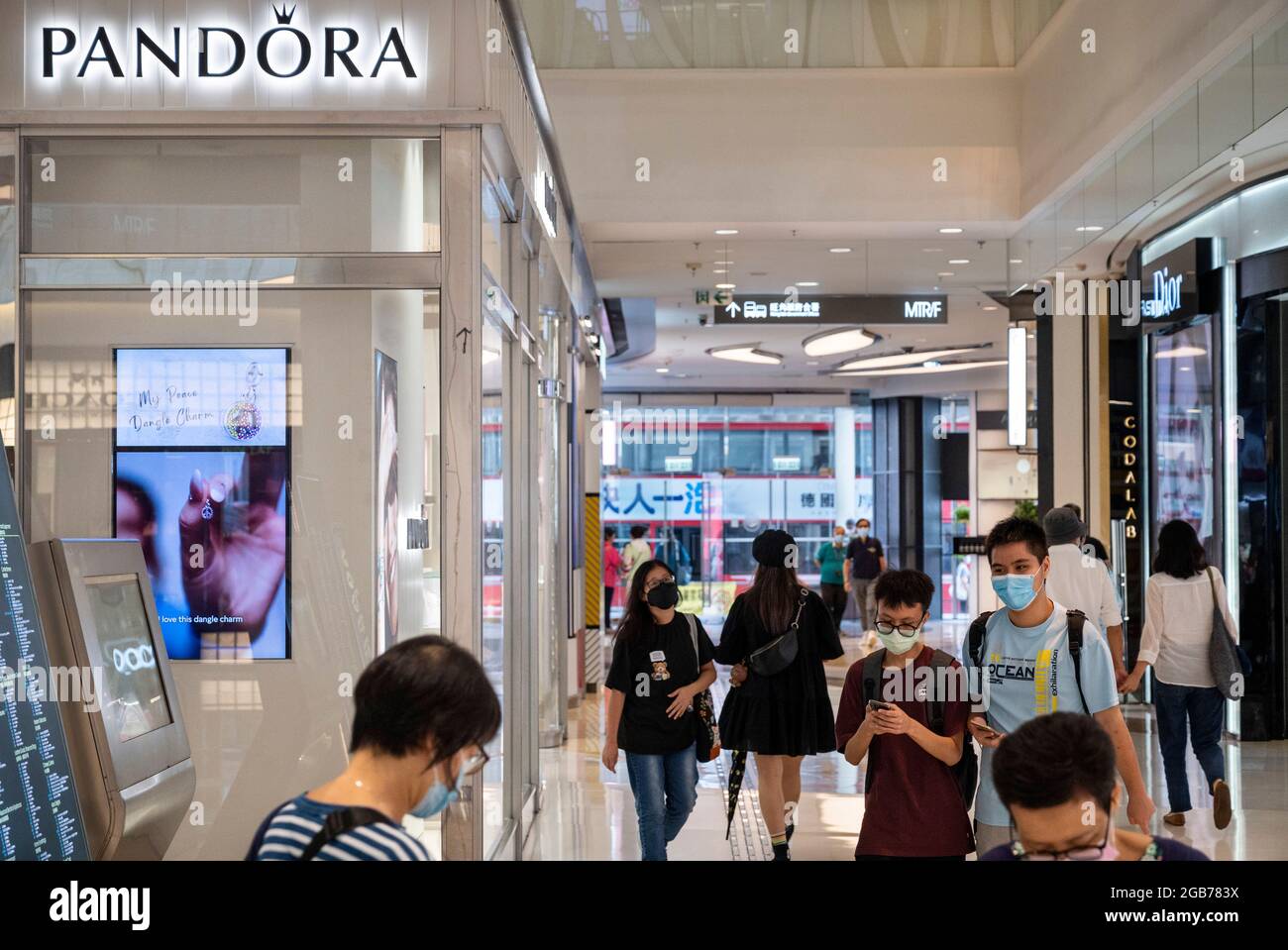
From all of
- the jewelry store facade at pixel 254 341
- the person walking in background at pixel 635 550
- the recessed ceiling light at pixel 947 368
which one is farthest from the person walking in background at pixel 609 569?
the jewelry store facade at pixel 254 341

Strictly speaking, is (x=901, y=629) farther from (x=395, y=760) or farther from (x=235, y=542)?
(x=235, y=542)

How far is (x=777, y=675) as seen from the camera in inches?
222

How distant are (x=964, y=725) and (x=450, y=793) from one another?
6.24ft

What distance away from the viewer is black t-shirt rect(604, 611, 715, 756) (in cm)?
517

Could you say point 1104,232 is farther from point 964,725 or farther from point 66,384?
point 66,384

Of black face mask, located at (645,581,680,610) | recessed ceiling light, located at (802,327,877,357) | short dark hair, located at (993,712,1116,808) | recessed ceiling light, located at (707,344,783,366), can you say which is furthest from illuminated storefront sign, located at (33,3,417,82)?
recessed ceiling light, located at (707,344,783,366)

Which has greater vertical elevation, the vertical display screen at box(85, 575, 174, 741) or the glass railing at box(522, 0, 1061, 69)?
the glass railing at box(522, 0, 1061, 69)

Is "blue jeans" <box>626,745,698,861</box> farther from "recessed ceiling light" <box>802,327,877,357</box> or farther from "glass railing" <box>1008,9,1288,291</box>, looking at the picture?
"recessed ceiling light" <box>802,327,877,357</box>

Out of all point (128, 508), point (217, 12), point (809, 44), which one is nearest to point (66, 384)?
point (128, 508)

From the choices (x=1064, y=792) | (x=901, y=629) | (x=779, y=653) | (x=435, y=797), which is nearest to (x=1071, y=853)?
(x=1064, y=792)

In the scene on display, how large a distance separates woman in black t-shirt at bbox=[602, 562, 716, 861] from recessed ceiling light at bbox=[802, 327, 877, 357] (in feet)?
35.8

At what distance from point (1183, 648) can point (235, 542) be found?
4.84 meters

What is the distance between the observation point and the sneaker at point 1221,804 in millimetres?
6535
